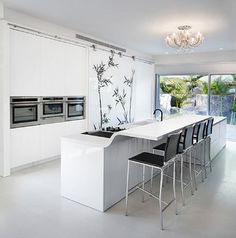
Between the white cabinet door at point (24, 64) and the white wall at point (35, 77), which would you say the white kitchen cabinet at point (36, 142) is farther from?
the white cabinet door at point (24, 64)

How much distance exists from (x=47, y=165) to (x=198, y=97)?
5.84 metres

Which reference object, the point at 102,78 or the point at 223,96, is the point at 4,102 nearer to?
the point at 102,78

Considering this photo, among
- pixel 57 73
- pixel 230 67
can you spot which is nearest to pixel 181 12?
pixel 57 73

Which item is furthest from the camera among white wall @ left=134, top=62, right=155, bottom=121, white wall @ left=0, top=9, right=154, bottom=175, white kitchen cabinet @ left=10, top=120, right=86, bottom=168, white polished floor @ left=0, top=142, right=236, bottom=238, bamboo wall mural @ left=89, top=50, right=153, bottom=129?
white wall @ left=134, top=62, right=155, bottom=121

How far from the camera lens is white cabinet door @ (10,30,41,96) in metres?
4.44

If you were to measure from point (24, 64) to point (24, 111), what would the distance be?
843mm

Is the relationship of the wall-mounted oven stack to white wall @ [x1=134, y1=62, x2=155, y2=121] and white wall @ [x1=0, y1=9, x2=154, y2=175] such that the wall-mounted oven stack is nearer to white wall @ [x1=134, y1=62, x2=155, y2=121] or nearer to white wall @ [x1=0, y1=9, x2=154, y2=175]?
white wall @ [x1=0, y1=9, x2=154, y2=175]

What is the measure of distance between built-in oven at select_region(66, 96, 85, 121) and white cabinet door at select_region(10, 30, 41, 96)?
0.92 m

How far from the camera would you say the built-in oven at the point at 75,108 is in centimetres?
570

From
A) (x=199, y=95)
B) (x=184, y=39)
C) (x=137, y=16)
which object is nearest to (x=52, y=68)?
(x=137, y=16)

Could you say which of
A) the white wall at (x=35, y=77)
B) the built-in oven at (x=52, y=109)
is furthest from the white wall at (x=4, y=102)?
the built-in oven at (x=52, y=109)

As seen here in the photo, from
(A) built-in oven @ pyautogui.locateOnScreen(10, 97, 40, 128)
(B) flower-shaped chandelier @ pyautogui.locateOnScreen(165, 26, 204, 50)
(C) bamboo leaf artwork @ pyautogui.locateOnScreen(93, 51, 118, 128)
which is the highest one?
(B) flower-shaped chandelier @ pyautogui.locateOnScreen(165, 26, 204, 50)

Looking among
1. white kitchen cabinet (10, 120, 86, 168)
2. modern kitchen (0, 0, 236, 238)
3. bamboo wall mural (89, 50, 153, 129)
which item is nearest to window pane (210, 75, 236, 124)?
modern kitchen (0, 0, 236, 238)

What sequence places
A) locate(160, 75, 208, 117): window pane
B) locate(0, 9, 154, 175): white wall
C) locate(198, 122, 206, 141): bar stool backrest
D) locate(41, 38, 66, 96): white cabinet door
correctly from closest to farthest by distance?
locate(198, 122, 206, 141): bar stool backrest → locate(0, 9, 154, 175): white wall → locate(41, 38, 66, 96): white cabinet door → locate(160, 75, 208, 117): window pane
